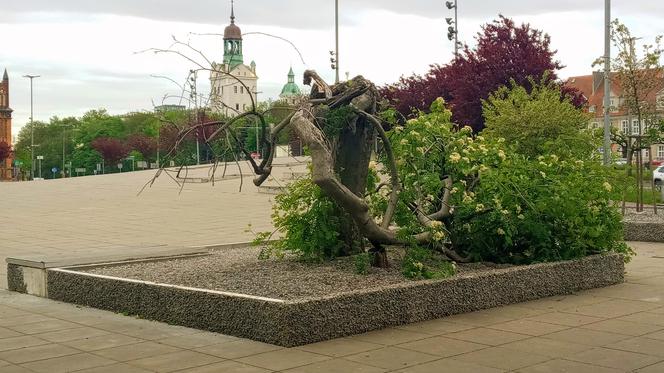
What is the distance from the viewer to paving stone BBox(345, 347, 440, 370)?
6.48m

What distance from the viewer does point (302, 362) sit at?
21.5ft

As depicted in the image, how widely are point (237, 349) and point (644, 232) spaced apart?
11648 millimetres

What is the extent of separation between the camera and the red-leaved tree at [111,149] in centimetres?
11088

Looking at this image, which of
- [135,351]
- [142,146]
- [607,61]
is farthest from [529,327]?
[142,146]

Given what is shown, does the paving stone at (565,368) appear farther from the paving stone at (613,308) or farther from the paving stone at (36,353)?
the paving stone at (36,353)

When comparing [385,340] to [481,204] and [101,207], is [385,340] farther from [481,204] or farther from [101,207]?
[101,207]

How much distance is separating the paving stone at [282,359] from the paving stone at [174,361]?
0.30 m

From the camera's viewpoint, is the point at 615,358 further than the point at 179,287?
No

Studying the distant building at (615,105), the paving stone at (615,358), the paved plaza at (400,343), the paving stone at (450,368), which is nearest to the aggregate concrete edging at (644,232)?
the distant building at (615,105)

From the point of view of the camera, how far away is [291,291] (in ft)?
26.3

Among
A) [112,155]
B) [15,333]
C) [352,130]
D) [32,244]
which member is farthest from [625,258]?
[112,155]

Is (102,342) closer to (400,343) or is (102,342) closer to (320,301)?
(320,301)

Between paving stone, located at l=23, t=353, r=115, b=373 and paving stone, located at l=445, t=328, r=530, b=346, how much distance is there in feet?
9.82

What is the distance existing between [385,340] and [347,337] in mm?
348
